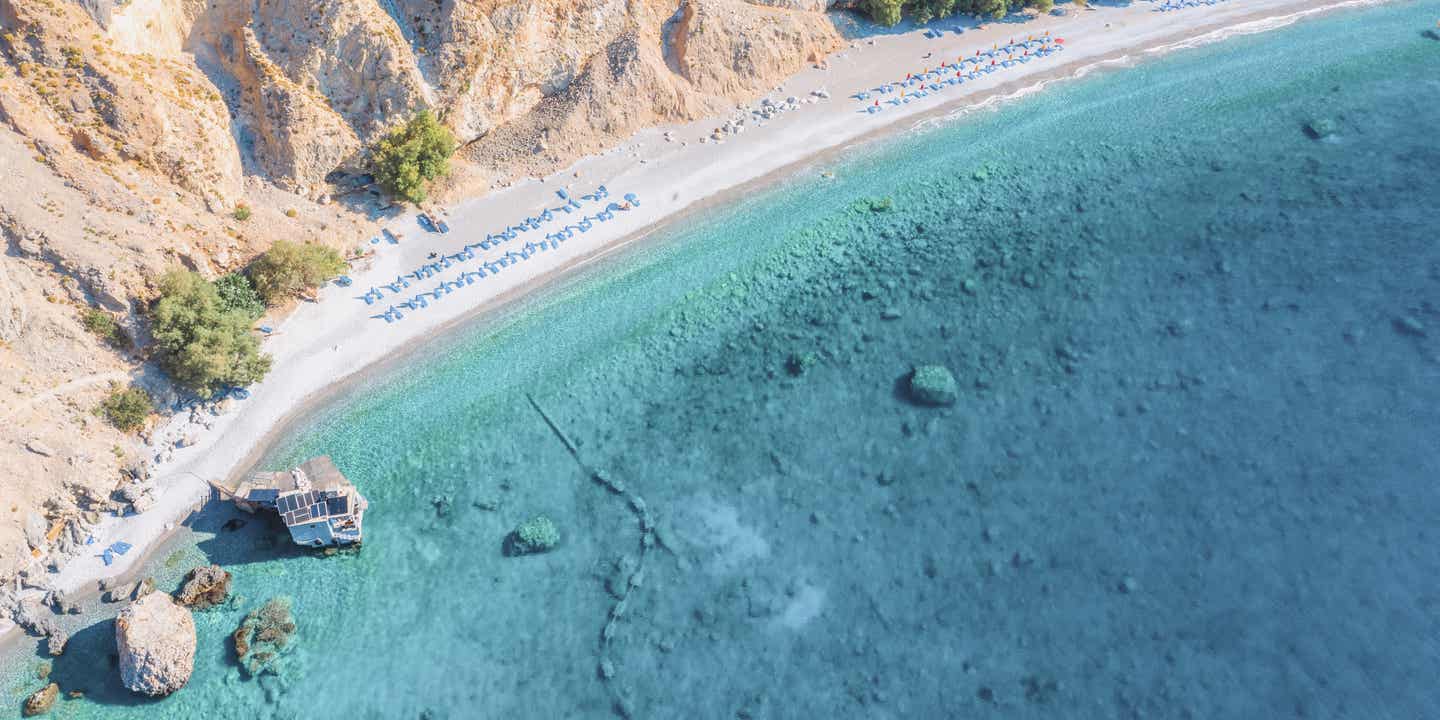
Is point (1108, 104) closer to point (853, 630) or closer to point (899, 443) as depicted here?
point (899, 443)

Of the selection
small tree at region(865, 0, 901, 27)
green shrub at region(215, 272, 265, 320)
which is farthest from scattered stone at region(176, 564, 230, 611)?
small tree at region(865, 0, 901, 27)

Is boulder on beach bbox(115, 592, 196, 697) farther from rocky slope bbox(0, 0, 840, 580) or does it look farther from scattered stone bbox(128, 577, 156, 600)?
rocky slope bbox(0, 0, 840, 580)

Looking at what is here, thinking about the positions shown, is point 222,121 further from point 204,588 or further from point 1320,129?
point 1320,129

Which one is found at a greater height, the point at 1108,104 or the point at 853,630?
the point at 1108,104

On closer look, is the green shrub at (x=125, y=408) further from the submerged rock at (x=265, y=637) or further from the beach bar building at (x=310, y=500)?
the submerged rock at (x=265, y=637)

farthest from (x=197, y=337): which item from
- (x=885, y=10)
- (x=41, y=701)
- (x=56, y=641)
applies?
(x=885, y=10)

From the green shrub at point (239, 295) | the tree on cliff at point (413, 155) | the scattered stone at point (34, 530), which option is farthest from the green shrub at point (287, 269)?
the scattered stone at point (34, 530)

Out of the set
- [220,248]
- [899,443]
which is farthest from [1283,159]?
[220,248]
